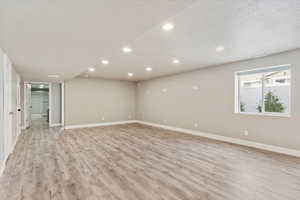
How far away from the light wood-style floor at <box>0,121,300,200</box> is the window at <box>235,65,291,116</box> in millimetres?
1192

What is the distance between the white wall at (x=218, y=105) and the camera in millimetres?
3719

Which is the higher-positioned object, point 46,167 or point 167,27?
point 167,27

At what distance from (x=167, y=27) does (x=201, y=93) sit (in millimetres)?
3667

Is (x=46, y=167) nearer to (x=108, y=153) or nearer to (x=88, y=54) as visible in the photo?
(x=108, y=153)

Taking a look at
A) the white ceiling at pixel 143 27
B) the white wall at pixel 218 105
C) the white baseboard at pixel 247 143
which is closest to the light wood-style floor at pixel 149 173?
the white baseboard at pixel 247 143

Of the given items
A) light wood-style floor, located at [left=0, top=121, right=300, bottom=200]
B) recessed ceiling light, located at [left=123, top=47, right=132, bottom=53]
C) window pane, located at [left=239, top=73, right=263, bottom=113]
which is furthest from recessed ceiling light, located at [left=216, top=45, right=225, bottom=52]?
light wood-style floor, located at [left=0, top=121, right=300, bottom=200]

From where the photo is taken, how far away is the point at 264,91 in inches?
175

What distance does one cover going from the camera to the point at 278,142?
3.89 metres

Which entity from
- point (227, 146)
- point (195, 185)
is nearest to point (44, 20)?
point (195, 185)

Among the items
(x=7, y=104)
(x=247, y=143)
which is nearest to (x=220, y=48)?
(x=247, y=143)

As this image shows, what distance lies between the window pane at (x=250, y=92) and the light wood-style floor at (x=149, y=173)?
1224 millimetres

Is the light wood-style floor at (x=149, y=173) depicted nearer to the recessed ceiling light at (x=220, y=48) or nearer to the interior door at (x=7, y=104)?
the interior door at (x=7, y=104)

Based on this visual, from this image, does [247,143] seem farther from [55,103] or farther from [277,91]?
[55,103]

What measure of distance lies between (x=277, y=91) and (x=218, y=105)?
157 centimetres
